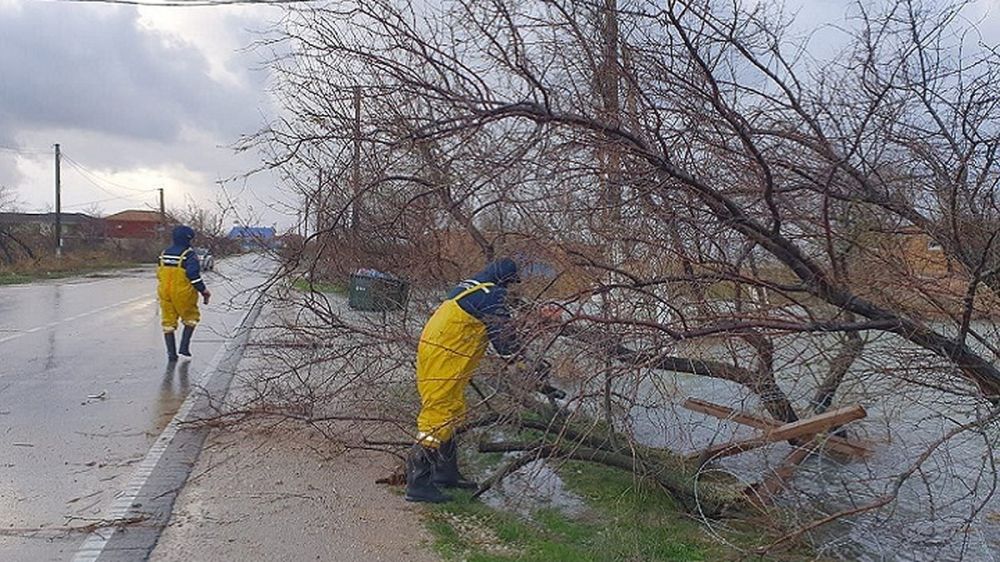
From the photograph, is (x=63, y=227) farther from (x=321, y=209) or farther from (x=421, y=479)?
(x=421, y=479)

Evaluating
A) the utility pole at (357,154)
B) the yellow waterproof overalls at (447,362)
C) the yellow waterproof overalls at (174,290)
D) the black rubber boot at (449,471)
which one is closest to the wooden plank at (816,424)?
the yellow waterproof overalls at (447,362)

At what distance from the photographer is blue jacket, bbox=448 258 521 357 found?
15.6ft

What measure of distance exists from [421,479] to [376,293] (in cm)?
273

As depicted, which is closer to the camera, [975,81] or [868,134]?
[975,81]

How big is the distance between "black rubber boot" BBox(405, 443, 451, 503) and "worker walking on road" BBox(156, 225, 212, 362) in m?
6.08

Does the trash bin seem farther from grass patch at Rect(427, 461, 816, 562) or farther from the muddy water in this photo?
the muddy water

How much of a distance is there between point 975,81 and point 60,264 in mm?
43850

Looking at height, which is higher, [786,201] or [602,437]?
[786,201]

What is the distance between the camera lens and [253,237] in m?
8.89

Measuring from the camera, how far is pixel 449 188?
18.6 ft

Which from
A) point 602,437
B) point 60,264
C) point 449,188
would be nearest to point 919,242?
point 602,437

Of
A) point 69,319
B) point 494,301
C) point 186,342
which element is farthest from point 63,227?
point 494,301

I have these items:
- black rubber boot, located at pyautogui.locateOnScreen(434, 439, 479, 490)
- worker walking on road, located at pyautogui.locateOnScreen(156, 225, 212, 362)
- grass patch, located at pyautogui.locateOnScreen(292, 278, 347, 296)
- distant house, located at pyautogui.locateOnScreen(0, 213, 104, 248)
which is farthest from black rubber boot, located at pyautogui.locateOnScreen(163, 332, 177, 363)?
distant house, located at pyautogui.locateOnScreen(0, 213, 104, 248)

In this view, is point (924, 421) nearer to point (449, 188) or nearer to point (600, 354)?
point (600, 354)
